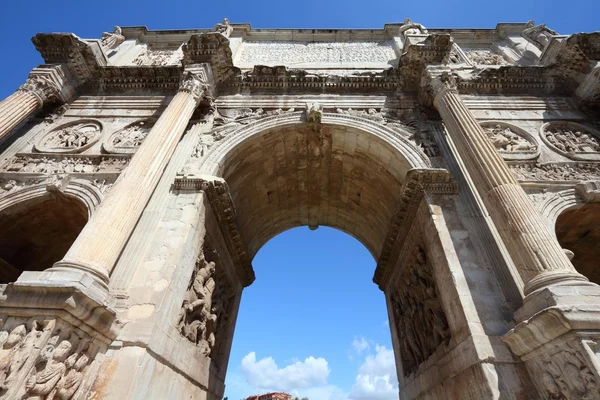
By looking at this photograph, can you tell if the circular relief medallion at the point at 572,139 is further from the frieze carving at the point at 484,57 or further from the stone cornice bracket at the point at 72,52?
the stone cornice bracket at the point at 72,52

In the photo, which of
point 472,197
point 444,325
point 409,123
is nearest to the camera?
point 444,325

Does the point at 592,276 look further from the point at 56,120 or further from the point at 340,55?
the point at 56,120

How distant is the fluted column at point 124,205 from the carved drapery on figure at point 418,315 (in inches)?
234

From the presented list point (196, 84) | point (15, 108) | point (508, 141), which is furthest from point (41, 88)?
point (508, 141)

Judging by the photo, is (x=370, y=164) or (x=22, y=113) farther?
(x=370, y=164)

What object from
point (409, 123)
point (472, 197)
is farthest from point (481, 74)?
point (472, 197)

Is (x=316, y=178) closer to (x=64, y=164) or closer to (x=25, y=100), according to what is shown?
(x=64, y=164)

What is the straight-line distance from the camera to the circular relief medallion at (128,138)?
7895 millimetres

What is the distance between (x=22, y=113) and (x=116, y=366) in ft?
22.9

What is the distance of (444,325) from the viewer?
5.97m

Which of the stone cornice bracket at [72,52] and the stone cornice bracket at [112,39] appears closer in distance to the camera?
the stone cornice bracket at [72,52]

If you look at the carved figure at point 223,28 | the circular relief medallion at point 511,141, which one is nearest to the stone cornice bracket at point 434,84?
the circular relief medallion at point 511,141

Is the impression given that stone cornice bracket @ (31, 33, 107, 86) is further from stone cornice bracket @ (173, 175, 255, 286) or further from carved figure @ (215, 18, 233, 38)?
stone cornice bracket @ (173, 175, 255, 286)

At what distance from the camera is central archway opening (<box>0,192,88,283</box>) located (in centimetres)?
699
